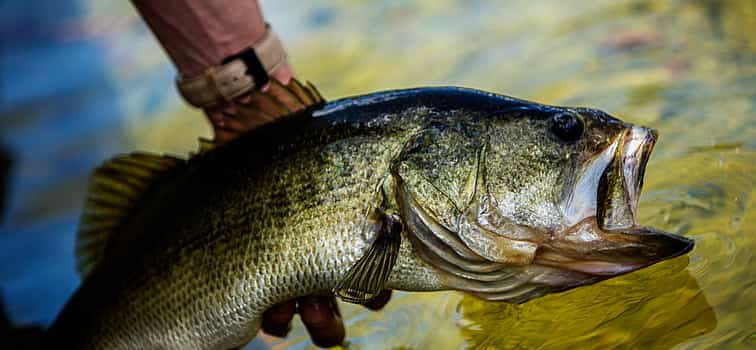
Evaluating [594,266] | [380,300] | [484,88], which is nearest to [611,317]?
[594,266]

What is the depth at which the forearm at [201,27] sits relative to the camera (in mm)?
2533

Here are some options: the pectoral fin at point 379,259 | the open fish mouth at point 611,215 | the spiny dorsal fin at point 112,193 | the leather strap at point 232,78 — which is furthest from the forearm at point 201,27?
the open fish mouth at point 611,215

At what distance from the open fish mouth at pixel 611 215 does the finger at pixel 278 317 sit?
741 mm

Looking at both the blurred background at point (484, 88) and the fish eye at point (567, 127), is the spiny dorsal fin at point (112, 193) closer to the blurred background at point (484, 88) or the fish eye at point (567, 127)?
the blurred background at point (484, 88)

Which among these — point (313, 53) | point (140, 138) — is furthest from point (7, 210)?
point (313, 53)

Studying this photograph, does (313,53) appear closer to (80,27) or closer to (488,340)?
(80,27)

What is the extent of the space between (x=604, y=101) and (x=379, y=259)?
6.30 ft

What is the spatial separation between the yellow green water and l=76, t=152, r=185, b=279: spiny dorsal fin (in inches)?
27.2

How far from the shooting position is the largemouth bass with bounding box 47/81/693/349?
1813 mm

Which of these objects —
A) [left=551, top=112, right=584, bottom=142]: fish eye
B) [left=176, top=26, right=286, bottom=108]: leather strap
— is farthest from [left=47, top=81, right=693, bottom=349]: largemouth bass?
[left=176, top=26, right=286, bottom=108]: leather strap

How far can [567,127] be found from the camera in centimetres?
186

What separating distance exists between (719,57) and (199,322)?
260 centimetres

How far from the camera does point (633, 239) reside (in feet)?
5.82

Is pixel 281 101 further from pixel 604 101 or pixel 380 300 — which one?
pixel 604 101
